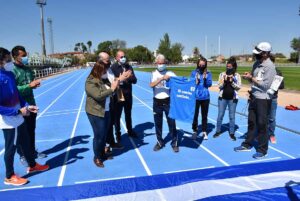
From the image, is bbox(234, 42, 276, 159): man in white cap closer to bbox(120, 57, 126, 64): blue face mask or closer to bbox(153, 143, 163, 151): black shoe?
bbox(153, 143, 163, 151): black shoe

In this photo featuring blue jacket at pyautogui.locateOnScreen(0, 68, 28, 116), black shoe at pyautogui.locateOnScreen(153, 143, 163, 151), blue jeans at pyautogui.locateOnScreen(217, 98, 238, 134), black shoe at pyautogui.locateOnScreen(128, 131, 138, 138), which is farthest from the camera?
black shoe at pyautogui.locateOnScreen(128, 131, 138, 138)

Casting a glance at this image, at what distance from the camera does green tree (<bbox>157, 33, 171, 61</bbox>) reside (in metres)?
93.1

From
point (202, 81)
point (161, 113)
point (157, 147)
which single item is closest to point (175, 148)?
point (157, 147)

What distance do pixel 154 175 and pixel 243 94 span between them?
37.1ft

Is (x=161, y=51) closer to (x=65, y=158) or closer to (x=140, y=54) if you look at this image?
(x=140, y=54)

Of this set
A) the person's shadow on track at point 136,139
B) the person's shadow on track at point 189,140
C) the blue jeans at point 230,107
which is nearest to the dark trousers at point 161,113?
the person's shadow on track at point 189,140

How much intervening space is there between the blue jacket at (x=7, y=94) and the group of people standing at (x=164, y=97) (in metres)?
1.17

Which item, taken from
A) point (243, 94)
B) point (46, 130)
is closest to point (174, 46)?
point (243, 94)

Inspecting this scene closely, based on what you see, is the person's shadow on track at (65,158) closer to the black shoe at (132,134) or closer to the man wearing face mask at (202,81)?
the black shoe at (132,134)

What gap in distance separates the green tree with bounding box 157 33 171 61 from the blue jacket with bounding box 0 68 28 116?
88.9 m

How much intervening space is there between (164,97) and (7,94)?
118 inches

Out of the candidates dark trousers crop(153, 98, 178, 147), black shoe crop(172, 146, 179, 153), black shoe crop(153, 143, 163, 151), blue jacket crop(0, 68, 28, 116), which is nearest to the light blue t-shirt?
dark trousers crop(153, 98, 178, 147)

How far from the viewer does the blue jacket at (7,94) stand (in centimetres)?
441

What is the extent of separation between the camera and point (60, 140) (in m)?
7.33
